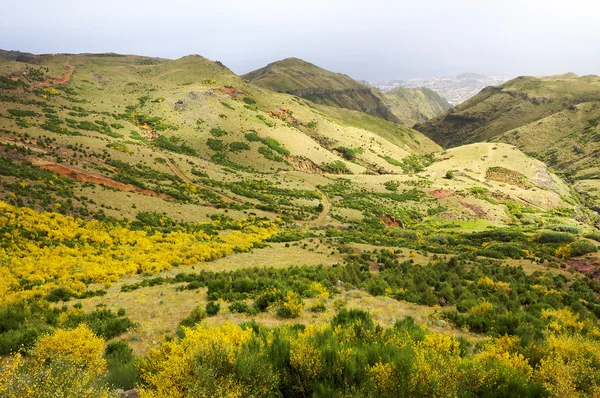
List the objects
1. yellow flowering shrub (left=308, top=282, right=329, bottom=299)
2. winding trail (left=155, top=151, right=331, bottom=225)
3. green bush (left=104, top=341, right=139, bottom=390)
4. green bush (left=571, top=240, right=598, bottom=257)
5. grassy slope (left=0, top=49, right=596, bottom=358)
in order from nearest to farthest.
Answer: green bush (left=104, top=341, right=139, bottom=390) → yellow flowering shrub (left=308, top=282, right=329, bottom=299) → grassy slope (left=0, top=49, right=596, bottom=358) → green bush (left=571, top=240, right=598, bottom=257) → winding trail (left=155, top=151, right=331, bottom=225)

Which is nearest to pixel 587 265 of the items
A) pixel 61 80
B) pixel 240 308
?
pixel 240 308

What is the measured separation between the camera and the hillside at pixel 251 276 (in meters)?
5.65

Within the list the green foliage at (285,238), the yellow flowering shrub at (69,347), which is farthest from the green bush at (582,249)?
the yellow flowering shrub at (69,347)

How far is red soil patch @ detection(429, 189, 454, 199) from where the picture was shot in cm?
7288

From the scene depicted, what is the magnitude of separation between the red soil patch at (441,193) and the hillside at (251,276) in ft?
4.94

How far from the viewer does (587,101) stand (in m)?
167

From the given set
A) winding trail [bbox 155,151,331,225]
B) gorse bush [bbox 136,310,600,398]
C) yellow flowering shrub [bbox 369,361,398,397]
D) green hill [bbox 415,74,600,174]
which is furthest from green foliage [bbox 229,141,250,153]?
green hill [bbox 415,74,600,174]

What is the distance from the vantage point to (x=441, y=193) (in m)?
74.2

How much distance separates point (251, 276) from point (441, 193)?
69196 millimetres

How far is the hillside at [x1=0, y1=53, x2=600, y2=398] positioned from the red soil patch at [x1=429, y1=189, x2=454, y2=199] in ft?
4.94

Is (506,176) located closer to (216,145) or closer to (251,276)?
(216,145)

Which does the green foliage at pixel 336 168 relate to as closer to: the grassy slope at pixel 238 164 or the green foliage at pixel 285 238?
the grassy slope at pixel 238 164

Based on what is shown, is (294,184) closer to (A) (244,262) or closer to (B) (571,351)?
(A) (244,262)

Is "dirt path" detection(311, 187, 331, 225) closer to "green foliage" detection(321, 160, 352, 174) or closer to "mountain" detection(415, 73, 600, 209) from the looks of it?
"green foliage" detection(321, 160, 352, 174)
